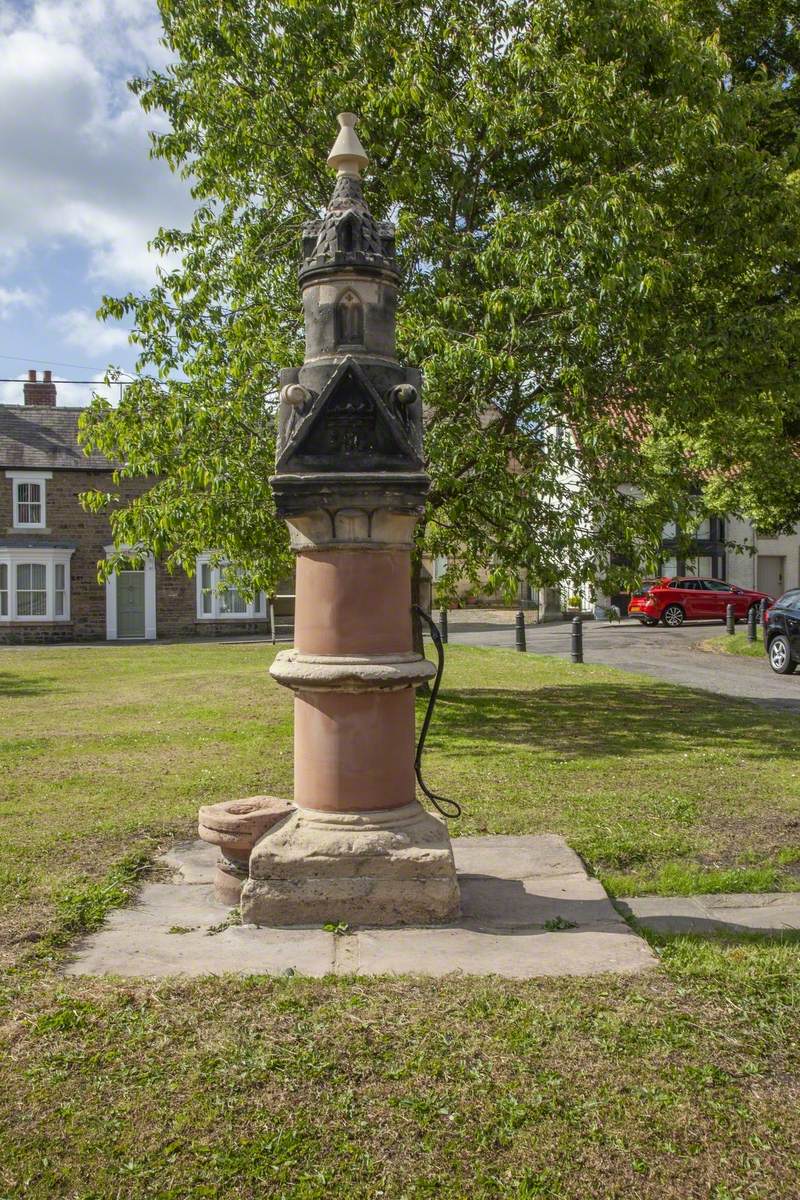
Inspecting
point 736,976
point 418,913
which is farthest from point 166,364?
point 736,976

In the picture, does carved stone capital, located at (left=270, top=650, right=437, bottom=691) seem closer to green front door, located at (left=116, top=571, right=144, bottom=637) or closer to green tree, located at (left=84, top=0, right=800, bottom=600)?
green tree, located at (left=84, top=0, right=800, bottom=600)

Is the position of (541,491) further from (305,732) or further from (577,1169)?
(577,1169)

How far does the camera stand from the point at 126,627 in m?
33.6

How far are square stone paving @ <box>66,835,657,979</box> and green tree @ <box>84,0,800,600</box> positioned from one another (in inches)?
239

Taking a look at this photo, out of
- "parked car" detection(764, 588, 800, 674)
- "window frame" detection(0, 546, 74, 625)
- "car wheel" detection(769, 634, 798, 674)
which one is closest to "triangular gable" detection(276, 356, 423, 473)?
"parked car" detection(764, 588, 800, 674)

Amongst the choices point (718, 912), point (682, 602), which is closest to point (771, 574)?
point (682, 602)

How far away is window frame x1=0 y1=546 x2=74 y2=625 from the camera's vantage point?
31812 mm

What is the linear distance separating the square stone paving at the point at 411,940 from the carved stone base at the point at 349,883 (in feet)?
0.26

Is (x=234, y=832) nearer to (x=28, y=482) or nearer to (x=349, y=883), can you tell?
(x=349, y=883)

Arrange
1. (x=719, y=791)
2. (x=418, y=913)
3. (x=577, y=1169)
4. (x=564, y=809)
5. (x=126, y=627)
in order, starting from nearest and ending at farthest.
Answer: (x=577, y=1169) < (x=418, y=913) < (x=564, y=809) < (x=719, y=791) < (x=126, y=627)

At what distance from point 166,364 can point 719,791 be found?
26.3 ft

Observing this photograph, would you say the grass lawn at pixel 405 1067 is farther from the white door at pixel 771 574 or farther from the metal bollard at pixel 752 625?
the white door at pixel 771 574

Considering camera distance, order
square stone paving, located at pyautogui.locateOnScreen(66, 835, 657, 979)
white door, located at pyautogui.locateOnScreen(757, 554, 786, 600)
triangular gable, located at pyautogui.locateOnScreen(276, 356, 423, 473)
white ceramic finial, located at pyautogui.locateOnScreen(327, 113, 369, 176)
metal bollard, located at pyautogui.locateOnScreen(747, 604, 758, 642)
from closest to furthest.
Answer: square stone paving, located at pyautogui.locateOnScreen(66, 835, 657, 979)
triangular gable, located at pyautogui.locateOnScreen(276, 356, 423, 473)
white ceramic finial, located at pyautogui.locateOnScreen(327, 113, 369, 176)
metal bollard, located at pyautogui.locateOnScreen(747, 604, 758, 642)
white door, located at pyautogui.locateOnScreen(757, 554, 786, 600)

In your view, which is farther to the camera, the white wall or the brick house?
the white wall
